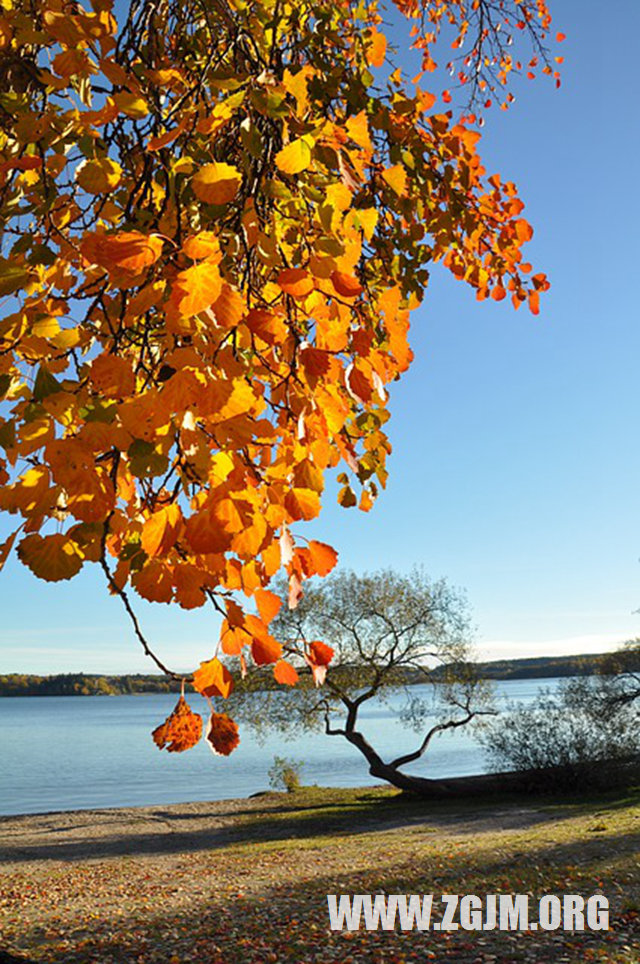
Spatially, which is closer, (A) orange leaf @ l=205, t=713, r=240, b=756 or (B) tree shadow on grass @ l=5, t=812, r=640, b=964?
(A) orange leaf @ l=205, t=713, r=240, b=756

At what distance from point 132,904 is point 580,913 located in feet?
13.9

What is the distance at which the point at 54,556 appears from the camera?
1073 millimetres

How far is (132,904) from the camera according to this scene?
286 inches

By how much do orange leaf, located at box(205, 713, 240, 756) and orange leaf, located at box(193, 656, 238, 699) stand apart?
0.08 m

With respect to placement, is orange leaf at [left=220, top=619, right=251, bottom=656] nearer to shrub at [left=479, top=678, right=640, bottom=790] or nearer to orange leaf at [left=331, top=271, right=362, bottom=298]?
orange leaf at [left=331, top=271, right=362, bottom=298]

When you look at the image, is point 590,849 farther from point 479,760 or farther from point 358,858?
point 479,760

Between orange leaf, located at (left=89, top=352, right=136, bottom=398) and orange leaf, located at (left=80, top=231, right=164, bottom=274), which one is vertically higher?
orange leaf, located at (left=80, top=231, right=164, bottom=274)

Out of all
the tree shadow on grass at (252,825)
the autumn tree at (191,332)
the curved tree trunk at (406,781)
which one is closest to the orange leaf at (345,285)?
the autumn tree at (191,332)

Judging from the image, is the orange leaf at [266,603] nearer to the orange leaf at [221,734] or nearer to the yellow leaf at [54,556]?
the orange leaf at [221,734]

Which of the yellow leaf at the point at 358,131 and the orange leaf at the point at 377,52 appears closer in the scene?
the yellow leaf at the point at 358,131

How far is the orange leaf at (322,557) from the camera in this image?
132 cm

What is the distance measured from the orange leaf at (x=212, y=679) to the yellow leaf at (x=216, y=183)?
27.7 inches

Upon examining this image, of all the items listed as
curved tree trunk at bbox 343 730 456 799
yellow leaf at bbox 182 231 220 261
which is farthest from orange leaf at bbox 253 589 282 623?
curved tree trunk at bbox 343 730 456 799

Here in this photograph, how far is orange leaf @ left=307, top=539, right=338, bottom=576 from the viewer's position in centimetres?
132
